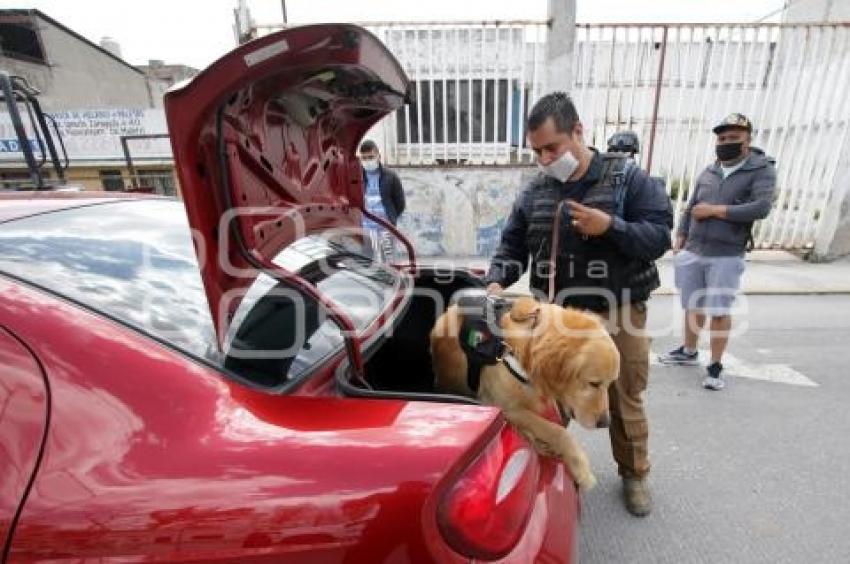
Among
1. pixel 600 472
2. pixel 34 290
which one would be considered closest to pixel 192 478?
pixel 34 290

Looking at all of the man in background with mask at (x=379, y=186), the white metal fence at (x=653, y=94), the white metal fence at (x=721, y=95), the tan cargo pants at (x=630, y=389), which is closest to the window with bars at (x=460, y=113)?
the white metal fence at (x=653, y=94)

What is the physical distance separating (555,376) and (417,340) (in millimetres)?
741

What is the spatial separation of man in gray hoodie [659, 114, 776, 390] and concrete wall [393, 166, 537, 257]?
3.67 meters

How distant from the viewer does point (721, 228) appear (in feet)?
11.6

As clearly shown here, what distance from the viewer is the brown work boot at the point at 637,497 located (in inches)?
88.3

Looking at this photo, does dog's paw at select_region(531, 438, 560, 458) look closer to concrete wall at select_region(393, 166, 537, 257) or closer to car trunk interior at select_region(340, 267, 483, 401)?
car trunk interior at select_region(340, 267, 483, 401)

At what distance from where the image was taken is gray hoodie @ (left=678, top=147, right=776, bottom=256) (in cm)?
335

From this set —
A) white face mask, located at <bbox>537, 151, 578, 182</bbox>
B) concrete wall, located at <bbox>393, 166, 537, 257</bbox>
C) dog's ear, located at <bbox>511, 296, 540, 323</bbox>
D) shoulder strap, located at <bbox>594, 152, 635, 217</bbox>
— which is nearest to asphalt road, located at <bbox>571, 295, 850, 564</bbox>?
dog's ear, located at <bbox>511, 296, 540, 323</bbox>

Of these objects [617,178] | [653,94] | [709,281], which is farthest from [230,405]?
[653,94]

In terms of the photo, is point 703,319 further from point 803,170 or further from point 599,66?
point 803,170

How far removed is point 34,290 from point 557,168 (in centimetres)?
171

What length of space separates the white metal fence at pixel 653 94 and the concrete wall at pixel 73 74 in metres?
16.0

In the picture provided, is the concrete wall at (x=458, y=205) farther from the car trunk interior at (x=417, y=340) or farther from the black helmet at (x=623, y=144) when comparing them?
the car trunk interior at (x=417, y=340)

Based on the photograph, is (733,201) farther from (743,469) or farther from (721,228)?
(743,469)
